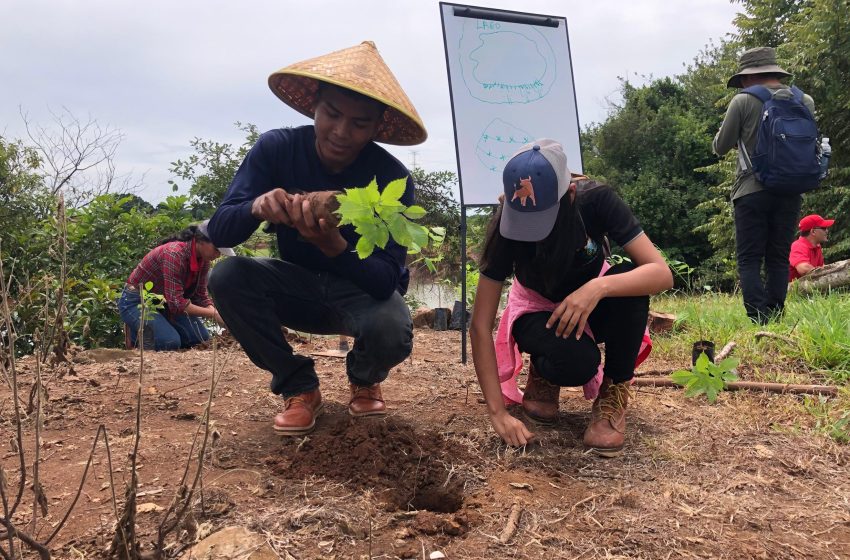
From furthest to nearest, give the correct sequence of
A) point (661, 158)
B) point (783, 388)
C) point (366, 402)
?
point (661, 158) < point (783, 388) < point (366, 402)

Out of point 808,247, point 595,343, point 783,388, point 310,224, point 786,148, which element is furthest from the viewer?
point 808,247

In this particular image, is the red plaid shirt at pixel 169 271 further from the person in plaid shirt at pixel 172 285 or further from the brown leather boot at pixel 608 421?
the brown leather boot at pixel 608 421

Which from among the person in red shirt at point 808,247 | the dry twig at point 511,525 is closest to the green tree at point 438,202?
the person in red shirt at point 808,247

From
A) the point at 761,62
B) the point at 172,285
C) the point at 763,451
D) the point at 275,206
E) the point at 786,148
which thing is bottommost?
the point at 763,451

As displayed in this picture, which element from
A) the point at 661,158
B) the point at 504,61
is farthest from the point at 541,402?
the point at 661,158

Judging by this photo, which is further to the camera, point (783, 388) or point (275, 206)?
point (783, 388)

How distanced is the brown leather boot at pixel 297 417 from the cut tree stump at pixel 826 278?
4789 mm

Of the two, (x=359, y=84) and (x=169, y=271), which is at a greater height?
(x=359, y=84)

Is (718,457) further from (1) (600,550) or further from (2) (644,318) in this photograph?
(1) (600,550)

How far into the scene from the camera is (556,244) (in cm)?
207

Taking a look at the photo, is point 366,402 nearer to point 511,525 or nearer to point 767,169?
point 511,525

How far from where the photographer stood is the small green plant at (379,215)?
4.90ft

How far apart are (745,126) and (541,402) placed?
2.70m

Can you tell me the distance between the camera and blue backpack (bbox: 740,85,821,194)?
3725 millimetres
